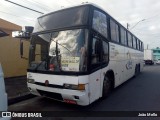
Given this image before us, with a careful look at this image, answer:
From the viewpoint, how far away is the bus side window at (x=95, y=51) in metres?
6.49

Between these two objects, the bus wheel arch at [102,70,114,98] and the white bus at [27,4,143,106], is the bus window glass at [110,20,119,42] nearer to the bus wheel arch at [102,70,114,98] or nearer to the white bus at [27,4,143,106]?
the white bus at [27,4,143,106]

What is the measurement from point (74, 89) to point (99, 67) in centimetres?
136

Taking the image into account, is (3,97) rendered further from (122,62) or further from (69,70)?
(122,62)

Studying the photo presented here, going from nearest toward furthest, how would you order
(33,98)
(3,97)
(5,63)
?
(3,97)
(33,98)
(5,63)

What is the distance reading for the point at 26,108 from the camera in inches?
280

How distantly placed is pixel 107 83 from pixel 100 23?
229 centimetres

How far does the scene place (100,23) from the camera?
24.3ft

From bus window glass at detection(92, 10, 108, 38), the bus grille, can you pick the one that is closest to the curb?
the bus grille

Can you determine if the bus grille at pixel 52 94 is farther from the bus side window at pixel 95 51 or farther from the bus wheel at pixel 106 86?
the bus wheel at pixel 106 86

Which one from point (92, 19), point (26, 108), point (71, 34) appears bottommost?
point (26, 108)

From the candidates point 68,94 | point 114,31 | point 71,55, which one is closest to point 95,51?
point 71,55

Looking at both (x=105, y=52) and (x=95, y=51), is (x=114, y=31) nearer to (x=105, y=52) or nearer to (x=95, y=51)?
(x=105, y=52)

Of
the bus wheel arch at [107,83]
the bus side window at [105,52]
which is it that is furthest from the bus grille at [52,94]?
the bus side window at [105,52]

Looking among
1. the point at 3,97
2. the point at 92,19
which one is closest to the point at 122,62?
the point at 92,19
